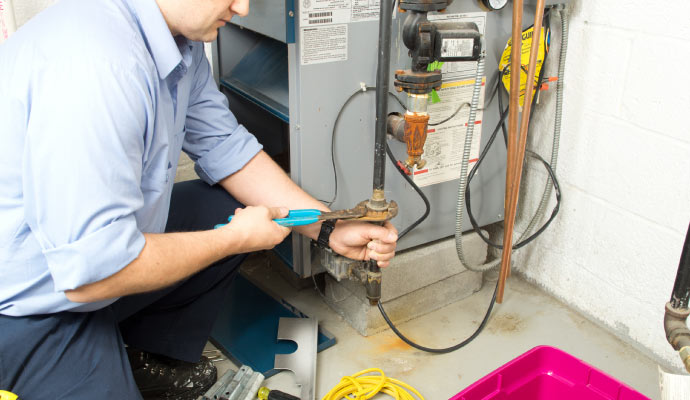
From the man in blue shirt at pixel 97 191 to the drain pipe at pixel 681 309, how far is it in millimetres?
515

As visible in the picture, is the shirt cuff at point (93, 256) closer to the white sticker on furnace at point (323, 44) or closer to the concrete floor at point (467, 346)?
the white sticker on furnace at point (323, 44)

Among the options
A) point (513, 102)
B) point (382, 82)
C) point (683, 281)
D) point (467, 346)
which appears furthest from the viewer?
point (467, 346)

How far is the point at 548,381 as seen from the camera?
131 centimetres

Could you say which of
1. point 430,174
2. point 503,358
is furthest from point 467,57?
point 503,358

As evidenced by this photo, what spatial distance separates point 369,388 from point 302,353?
0.18 m

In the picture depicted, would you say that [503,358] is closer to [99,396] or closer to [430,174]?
[430,174]

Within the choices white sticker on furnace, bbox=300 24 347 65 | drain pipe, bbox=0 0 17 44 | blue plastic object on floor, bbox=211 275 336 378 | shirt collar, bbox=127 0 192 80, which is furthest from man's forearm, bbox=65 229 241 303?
drain pipe, bbox=0 0 17 44

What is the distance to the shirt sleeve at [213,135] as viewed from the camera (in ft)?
4.18

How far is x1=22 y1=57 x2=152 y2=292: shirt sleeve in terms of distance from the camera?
0.82 m

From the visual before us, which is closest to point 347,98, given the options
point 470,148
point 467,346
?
point 470,148

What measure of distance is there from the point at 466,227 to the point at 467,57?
595mm

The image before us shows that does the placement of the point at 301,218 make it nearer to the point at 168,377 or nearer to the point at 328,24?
the point at 328,24

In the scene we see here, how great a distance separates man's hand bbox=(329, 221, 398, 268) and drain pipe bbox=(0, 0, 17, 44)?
960 mm

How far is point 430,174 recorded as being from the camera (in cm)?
147
